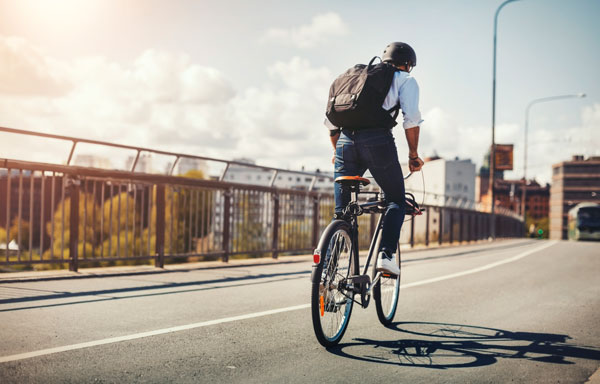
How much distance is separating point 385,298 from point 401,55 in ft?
6.46

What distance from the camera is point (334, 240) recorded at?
14.2 feet

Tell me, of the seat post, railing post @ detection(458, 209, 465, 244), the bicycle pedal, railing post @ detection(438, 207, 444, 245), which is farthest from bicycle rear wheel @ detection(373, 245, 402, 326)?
railing post @ detection(458, 209, 465, 244)

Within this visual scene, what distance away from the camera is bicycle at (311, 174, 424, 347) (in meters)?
4.12

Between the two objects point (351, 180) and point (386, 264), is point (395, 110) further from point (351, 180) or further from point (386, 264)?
point (386, 264)

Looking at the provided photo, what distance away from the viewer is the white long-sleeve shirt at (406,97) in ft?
15.0

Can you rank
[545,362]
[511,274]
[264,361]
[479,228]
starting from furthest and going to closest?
[479,228]
[511,274]
[545,362]
[264,361]

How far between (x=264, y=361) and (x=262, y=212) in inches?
343

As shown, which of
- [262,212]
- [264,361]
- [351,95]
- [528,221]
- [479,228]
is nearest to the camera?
[264,361]

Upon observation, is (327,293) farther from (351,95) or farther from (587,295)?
(587,295)

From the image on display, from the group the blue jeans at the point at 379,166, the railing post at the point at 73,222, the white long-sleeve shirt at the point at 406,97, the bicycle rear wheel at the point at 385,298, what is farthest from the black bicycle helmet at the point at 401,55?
the railing post at the point at 73,222

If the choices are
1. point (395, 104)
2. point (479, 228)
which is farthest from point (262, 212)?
point (479, 228)

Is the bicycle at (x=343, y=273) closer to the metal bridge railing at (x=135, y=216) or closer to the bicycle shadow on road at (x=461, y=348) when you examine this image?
the bicycle shadow on road at (x=461, y=348)

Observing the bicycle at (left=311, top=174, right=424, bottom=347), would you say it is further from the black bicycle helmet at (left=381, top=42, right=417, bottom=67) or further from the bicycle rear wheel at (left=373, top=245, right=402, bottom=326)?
the black bicycle helmet at (left=381, top=42, right=417, bottom=67)

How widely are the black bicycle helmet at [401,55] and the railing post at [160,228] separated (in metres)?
6.00
